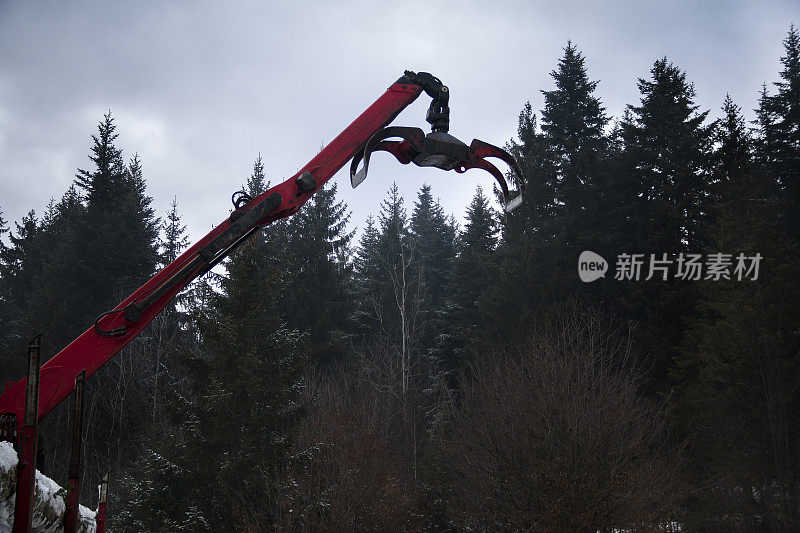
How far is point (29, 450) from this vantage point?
136 inches

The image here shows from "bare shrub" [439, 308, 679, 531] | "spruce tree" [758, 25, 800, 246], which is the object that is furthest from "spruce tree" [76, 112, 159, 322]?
"spruce tree" [758, 25, 800, 246]

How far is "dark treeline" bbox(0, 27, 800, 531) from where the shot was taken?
1258 centimetres

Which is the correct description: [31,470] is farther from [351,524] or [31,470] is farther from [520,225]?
[520,225]

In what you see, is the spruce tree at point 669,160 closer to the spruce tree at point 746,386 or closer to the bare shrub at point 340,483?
the spruce tree at point 746,386

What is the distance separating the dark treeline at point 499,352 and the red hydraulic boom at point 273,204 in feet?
27.5

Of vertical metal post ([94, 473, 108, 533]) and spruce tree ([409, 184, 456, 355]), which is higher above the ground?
spruce tree ([409, 184, 456, 355])

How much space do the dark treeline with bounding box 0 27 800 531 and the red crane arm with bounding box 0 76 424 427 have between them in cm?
848

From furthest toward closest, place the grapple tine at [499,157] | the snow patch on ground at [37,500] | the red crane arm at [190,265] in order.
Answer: the grapple tine at [499,157]
the red crane arm at [190,265]
the snow patch on ground at [37,500]

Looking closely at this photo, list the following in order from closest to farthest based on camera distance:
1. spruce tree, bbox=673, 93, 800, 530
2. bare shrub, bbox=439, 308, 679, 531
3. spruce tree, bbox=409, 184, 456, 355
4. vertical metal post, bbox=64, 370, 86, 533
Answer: vertical metal post, bbox=64, 370, 86, 533, bare shrub, bbox=439, 308, 679, 531, spruce tree, bbox=673, 93, 800, 530, spruce tree, bbox=409, 184, 456, 355

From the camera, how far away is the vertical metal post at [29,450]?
11.0 feet

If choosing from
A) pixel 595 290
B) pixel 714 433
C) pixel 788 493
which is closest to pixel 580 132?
pixel 595 290

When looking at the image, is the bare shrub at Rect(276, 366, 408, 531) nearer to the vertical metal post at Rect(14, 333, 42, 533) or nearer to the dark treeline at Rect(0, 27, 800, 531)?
the dark treeline at Rect(0, 27, 800, 531)

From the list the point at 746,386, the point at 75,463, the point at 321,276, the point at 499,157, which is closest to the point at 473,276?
the point at 321,276

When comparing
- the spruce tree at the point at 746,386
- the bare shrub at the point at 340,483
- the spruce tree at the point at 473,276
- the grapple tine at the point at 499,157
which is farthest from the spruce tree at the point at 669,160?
the grapple tine at the point at 499,157
